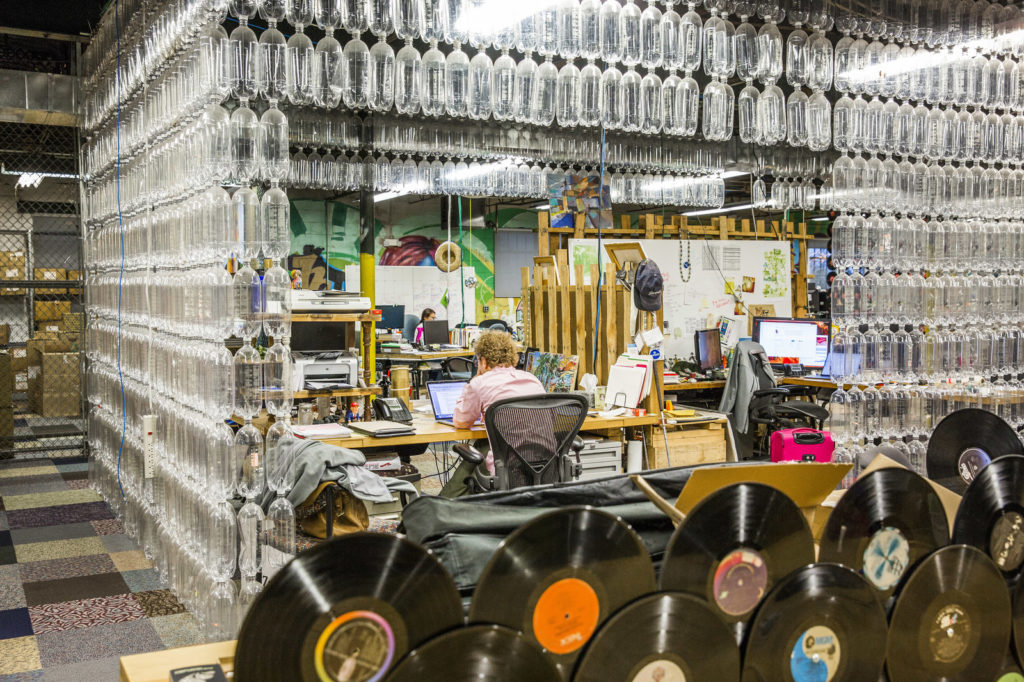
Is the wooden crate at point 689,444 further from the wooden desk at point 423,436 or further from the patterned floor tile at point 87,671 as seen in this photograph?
the patterned floor tile at point 87,671

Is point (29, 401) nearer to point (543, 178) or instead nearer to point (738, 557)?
point (543, 178)

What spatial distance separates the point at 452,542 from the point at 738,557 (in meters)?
0.63

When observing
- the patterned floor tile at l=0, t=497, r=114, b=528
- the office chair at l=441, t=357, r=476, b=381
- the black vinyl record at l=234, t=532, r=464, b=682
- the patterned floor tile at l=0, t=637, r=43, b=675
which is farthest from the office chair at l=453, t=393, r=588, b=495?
the office chair at l=441, t=357, r=476, b=381

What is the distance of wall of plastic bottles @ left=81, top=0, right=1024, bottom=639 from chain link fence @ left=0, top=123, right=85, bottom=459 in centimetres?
377

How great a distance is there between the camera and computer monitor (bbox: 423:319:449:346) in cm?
1303

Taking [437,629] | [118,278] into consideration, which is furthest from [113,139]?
[437,629]

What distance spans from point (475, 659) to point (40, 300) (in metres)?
12.4

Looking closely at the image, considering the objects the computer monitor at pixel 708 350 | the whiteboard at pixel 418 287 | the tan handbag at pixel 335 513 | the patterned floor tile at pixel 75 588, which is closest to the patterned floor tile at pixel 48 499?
the patterned floor tile at pixel 75 588

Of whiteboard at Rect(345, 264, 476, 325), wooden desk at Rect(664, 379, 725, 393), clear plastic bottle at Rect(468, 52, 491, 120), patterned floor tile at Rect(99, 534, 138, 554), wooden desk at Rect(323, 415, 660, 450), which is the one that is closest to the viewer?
clear plastic bottle at Rect(468, 52, 491, 120)

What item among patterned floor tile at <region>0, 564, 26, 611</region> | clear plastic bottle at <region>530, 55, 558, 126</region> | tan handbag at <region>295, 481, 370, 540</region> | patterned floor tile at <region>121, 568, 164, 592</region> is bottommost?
patterned floor tile at <region>0, 564, 26, 611</region>

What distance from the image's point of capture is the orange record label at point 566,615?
1.73 m

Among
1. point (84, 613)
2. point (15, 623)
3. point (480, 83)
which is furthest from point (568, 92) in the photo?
point (15, 623)

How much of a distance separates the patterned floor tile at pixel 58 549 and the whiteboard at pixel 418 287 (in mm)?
12081

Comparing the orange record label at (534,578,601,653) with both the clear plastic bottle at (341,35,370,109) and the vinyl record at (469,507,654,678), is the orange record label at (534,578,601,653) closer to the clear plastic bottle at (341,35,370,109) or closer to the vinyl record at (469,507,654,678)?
the vinyl record at (469,507,654,678)
